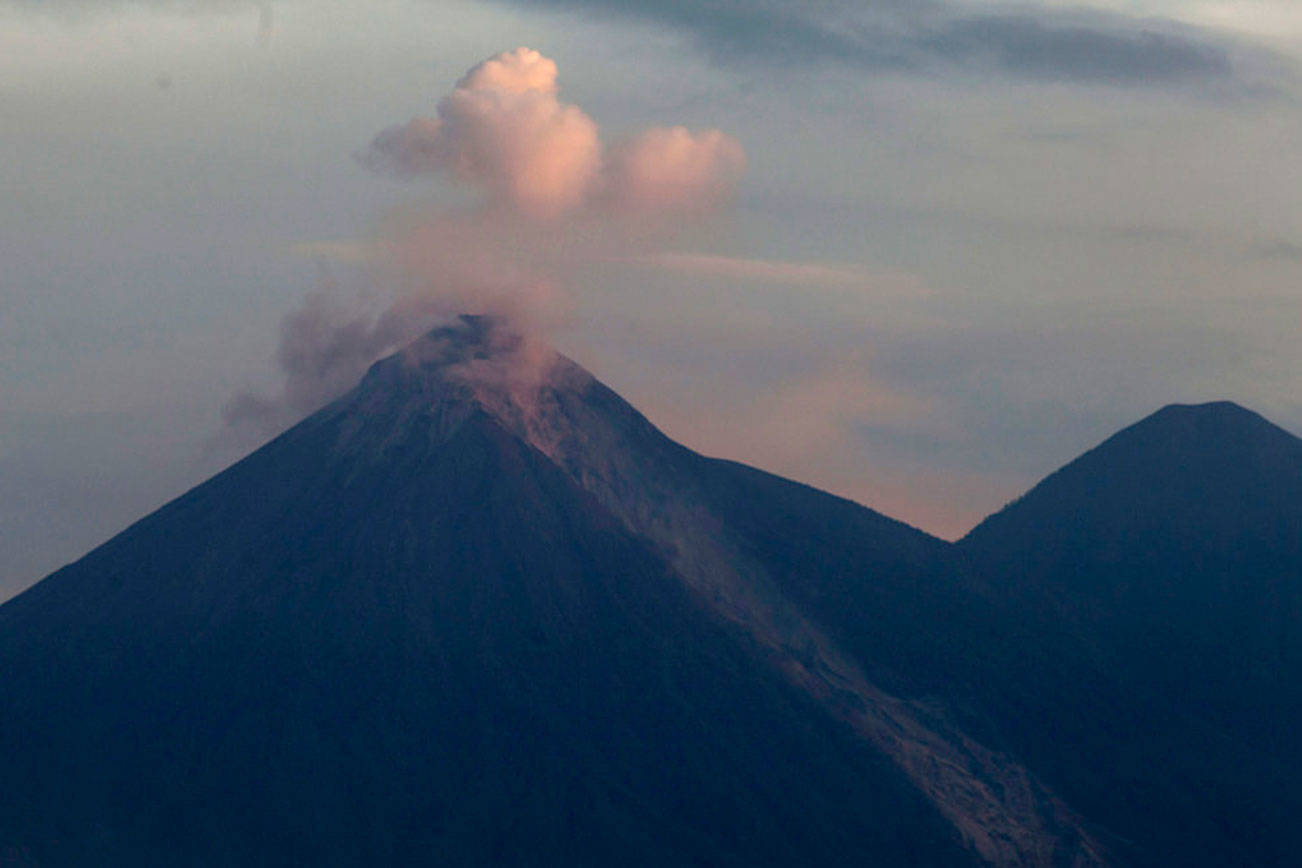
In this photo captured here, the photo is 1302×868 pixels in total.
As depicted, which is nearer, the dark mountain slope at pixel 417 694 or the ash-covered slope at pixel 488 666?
the dark mountain slope at pixel 417 694

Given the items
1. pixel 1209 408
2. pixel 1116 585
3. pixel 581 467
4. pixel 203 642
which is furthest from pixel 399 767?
pixel 1209 408

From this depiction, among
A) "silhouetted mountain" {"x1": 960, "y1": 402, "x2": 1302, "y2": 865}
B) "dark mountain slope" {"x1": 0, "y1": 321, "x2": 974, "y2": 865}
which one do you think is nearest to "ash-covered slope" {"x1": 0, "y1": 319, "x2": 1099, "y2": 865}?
"dark mountain slope" {"x1": 0, "y1": 321, "x2": 974, "y2": 865}

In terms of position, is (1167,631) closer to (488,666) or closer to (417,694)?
(488,666)

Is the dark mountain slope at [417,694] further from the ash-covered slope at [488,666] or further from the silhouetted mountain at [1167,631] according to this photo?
the silhouetted mountain at [1167,631]

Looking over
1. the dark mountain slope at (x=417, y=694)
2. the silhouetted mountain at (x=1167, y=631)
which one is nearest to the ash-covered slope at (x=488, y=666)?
the dark mountain slope at (x=417, y=694)

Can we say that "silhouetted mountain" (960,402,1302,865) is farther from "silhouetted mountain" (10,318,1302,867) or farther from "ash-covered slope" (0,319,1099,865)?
"ash-covered slope" (0,319,1099,865)

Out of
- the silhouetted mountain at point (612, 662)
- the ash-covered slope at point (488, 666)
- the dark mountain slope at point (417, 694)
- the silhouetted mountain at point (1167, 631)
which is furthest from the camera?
the silhouetted mountain at point (1167, 631)

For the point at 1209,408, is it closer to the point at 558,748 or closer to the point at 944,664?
the point at 944,664
